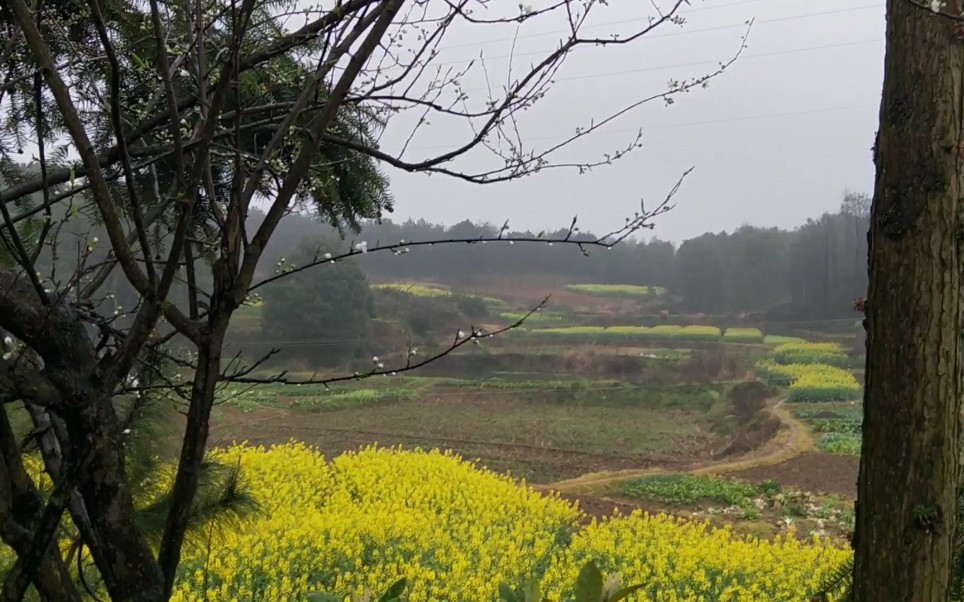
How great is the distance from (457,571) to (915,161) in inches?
128

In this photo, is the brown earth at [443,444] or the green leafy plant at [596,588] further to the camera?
the brown earth at [443,444]

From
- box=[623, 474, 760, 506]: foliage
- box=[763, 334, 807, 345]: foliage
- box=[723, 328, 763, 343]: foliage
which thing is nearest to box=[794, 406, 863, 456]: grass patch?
box=[763, 334, 807, 345]: foliage

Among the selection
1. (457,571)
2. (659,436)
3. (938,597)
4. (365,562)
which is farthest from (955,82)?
(659,436)

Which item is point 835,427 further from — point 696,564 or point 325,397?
point 325,397

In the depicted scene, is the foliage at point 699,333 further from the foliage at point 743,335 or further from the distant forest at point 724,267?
the distant forest at point 724,267

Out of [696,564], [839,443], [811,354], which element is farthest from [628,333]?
[696,564]

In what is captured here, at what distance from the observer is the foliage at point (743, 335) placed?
11.6m

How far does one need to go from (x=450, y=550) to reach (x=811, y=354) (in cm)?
963

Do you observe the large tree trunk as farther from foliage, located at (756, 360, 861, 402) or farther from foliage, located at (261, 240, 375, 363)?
foliage, located at (756, 360, 861, 402)

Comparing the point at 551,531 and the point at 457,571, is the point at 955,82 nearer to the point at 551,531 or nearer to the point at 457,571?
the point at 457,571

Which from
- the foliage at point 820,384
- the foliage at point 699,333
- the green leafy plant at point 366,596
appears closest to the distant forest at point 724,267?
the foliage at point 699,333

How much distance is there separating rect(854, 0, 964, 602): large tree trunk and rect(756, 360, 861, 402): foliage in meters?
12.0

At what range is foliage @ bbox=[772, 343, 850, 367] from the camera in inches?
454

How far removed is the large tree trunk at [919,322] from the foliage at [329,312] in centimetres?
617
